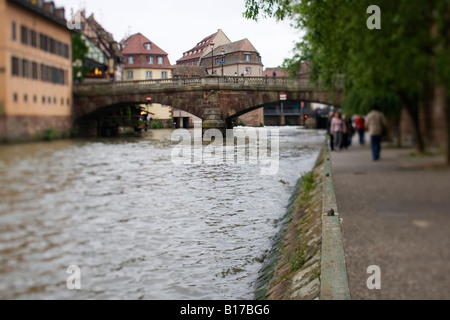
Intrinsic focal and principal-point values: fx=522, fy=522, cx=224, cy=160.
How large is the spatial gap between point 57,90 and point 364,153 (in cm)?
238

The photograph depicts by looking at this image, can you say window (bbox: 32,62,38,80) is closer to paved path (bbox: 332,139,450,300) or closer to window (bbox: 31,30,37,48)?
window (bbox: 31,30,37,48)

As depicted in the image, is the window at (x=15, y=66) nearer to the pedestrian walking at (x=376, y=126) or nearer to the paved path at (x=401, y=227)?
the paved path at (x=401, y=227)

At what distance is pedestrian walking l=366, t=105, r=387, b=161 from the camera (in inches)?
121

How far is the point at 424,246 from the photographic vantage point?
3.87 m

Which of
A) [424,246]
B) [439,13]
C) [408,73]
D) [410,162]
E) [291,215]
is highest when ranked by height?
[439,13]

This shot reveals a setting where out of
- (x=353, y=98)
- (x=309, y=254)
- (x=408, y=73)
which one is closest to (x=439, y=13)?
(x=408, y=73)

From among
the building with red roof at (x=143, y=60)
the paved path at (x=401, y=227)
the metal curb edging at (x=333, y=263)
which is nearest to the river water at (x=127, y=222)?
the building with red roof at (x=143, y=60)

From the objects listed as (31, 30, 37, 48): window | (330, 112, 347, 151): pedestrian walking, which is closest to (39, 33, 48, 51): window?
(31, 30, 37, 48): window

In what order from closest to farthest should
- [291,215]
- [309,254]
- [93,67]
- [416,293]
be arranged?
[93,67] < [416,293] < [309,254] < [291,215]

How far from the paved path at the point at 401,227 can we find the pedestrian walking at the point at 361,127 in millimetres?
82

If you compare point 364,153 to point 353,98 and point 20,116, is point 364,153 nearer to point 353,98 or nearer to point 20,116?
point 353,98

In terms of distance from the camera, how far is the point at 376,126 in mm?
3107

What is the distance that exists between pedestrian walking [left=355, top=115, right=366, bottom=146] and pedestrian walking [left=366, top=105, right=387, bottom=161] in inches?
2.5

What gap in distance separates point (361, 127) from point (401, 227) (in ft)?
3.14
